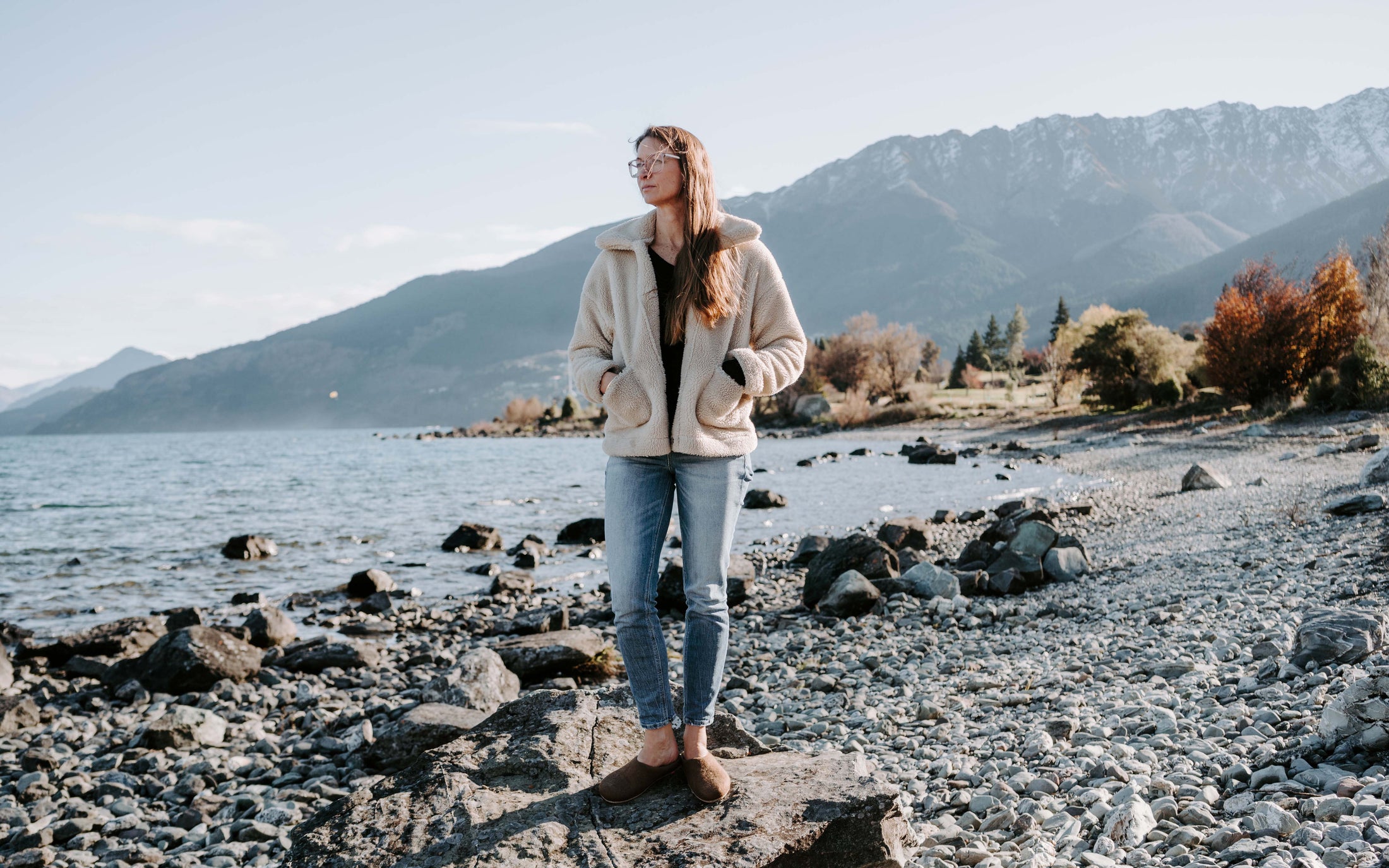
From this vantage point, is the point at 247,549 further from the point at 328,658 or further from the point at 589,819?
the point at 589,819

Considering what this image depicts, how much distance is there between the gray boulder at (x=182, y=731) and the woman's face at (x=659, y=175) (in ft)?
20.7

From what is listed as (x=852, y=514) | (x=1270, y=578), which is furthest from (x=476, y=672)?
(x=852, y=514)

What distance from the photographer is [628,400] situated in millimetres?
3412

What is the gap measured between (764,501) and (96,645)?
15831 millimetres

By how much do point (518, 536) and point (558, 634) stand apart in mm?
11269

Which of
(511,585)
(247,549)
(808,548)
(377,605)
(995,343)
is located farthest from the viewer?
(995,343)

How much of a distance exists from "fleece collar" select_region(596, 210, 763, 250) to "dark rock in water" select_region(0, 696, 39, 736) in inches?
308

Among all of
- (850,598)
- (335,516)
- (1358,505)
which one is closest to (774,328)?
(850,598)

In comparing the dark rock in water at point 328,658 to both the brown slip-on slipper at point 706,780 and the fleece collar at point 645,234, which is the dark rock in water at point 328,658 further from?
the fleece collar at point 645,234

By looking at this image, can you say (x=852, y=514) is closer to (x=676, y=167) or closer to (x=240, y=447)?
(x=676, y=167)

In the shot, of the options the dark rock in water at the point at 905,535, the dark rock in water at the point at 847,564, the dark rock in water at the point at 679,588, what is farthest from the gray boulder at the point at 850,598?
the dark rock in water at the point at 905,535

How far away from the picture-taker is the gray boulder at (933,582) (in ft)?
32.9

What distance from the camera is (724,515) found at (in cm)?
346

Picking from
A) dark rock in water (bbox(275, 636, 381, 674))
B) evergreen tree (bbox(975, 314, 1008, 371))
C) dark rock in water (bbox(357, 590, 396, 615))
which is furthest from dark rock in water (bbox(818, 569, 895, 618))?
evergreen tree (bbox(975, 314, 1008, 371))
